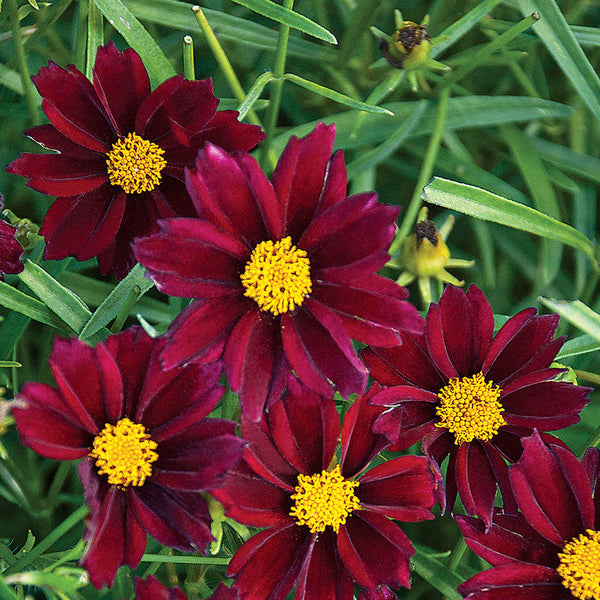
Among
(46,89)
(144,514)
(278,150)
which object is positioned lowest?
(144,514)

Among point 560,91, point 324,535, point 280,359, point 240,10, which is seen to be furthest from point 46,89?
point 560,91

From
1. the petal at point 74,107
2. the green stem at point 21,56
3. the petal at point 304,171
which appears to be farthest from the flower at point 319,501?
the green stem at point 21,56

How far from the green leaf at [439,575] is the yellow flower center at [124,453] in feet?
0.76

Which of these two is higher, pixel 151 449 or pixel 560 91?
pixel 560 91

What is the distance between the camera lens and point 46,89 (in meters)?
0.51

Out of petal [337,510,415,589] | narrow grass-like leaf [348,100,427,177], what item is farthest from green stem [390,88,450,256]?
petal [337,510,415,589]

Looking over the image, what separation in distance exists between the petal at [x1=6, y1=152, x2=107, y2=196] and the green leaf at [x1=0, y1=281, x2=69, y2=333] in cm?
7

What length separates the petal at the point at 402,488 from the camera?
0.51 meters

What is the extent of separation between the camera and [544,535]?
0.52 meters

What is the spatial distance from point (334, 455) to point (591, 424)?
0.35 m

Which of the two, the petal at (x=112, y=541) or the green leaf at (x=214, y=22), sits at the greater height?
the green leaf at (x=214, y=22)

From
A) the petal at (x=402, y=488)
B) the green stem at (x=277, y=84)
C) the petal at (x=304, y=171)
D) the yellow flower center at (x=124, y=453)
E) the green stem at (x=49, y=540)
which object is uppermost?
the green stem at (x=277, y=84)

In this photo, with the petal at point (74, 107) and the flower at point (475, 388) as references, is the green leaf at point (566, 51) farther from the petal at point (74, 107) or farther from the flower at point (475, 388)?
the petal at point (74, 107)

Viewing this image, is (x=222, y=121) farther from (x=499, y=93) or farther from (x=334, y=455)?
(x=499, y=93)
